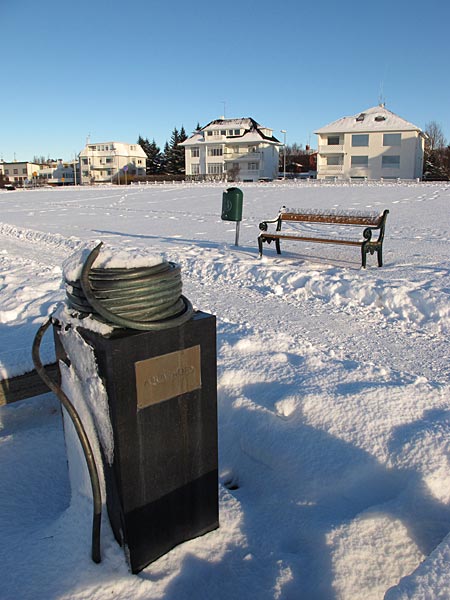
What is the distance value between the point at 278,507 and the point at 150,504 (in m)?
0.88

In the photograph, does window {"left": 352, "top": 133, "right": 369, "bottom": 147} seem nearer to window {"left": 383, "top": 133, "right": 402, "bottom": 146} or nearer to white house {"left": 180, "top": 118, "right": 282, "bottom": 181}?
window {"left": 383, "top": 133, "right": 402, "bottom": 146}

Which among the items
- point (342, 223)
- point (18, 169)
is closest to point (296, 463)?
point (342, 223)

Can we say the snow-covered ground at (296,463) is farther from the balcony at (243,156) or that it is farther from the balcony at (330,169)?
the balcony at (243,156)

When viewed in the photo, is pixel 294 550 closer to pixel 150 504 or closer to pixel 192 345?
pixel 150 504

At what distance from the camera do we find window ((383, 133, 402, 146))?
193 ft

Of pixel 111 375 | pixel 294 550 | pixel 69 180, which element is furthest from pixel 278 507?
pixel 69 180

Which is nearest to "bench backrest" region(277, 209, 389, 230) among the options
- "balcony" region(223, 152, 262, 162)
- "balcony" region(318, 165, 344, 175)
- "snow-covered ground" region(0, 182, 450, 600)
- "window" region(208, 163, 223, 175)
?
"snow-covered ground" region(0, 182, 450, 600)

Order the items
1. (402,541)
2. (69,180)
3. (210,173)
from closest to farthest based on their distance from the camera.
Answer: (402,541), (210,173), (69,180)

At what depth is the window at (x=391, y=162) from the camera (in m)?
59.5

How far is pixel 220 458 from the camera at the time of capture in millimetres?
3406

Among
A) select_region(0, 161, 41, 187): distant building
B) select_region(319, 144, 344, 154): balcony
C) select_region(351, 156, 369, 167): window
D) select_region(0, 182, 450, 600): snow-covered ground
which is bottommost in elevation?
select_region(0, 182, 450, 600): snow-covered ground

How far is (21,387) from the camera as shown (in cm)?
354

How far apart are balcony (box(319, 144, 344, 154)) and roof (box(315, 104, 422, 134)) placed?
1796mm

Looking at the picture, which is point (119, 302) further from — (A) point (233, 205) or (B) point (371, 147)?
(B) point (371, 147)
